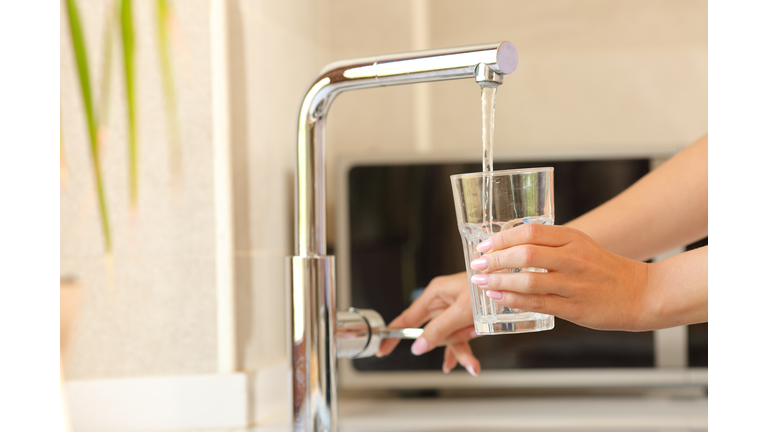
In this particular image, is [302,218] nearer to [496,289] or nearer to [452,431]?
[496,289]

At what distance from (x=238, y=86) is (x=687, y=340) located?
0.71 metres

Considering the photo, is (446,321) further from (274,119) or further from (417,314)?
(274,119)

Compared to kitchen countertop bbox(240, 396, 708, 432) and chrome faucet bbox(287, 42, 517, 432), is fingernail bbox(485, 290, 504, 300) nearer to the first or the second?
chrome faucet bbox(287, 42, 517, 432)

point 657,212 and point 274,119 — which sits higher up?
point 274,119

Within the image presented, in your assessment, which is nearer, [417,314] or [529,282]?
[529,282]

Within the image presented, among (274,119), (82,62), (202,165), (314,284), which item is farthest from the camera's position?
(274,119)

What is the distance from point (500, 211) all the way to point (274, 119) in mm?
594

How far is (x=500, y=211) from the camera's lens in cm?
41

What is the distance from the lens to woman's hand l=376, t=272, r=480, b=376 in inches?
23.4

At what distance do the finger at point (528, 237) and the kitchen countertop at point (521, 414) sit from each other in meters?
0.45

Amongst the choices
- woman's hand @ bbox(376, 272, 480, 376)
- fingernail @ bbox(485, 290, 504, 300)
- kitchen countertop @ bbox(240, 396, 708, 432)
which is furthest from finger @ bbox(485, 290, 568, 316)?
kitchen countertop @ bbox(240, 396, 708, 432)

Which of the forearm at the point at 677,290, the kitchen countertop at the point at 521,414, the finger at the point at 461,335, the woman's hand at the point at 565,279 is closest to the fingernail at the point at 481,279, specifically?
the woman's hand at the point at 565,279

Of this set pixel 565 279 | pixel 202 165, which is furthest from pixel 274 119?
pixel 565 279
